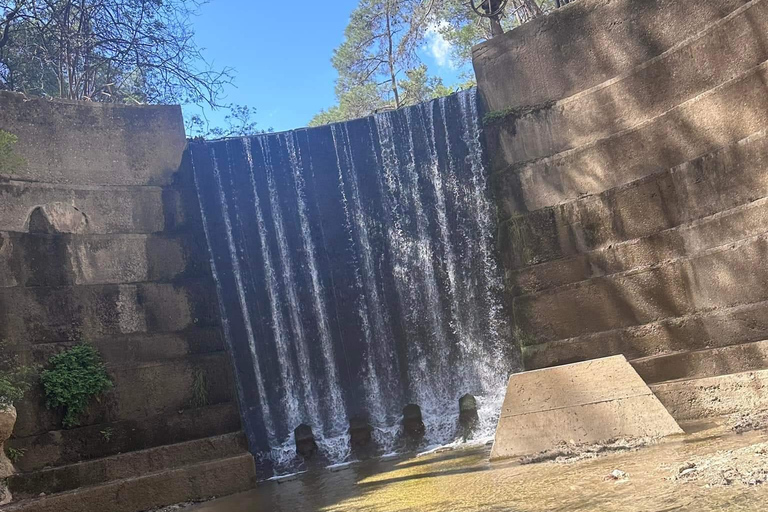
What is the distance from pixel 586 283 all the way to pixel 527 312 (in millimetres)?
959

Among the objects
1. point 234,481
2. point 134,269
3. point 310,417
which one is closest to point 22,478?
point 234,481

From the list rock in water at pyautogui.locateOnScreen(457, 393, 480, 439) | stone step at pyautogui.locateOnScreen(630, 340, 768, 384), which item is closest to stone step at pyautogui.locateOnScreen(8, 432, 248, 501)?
rock in water at pyautogui.locateOnScreen(457, 393, 480, 439)

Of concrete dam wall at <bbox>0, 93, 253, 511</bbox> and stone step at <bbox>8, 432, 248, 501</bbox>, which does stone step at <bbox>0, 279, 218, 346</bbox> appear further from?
stone step at <bbox>8, 432, 248, 501</bbox>

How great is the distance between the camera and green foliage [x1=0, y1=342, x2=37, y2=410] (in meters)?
7.86

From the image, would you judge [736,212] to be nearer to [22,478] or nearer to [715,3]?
[715,3]

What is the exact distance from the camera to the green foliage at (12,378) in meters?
7.86

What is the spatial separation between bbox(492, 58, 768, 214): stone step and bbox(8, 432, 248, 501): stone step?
5.43 meters

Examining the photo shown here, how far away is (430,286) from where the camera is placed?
11289 millimetres

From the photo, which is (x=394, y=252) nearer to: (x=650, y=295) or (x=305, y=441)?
(x=305, y=441)

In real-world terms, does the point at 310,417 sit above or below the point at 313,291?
below

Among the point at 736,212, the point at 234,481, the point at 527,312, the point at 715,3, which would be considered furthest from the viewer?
the point at 527,312

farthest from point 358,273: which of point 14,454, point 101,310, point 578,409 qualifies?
point 14,454

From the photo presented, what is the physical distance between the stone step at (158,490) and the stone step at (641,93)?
6.00m

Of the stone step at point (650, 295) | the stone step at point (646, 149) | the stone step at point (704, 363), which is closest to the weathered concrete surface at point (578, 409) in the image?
the stone step at point (704, 363)
